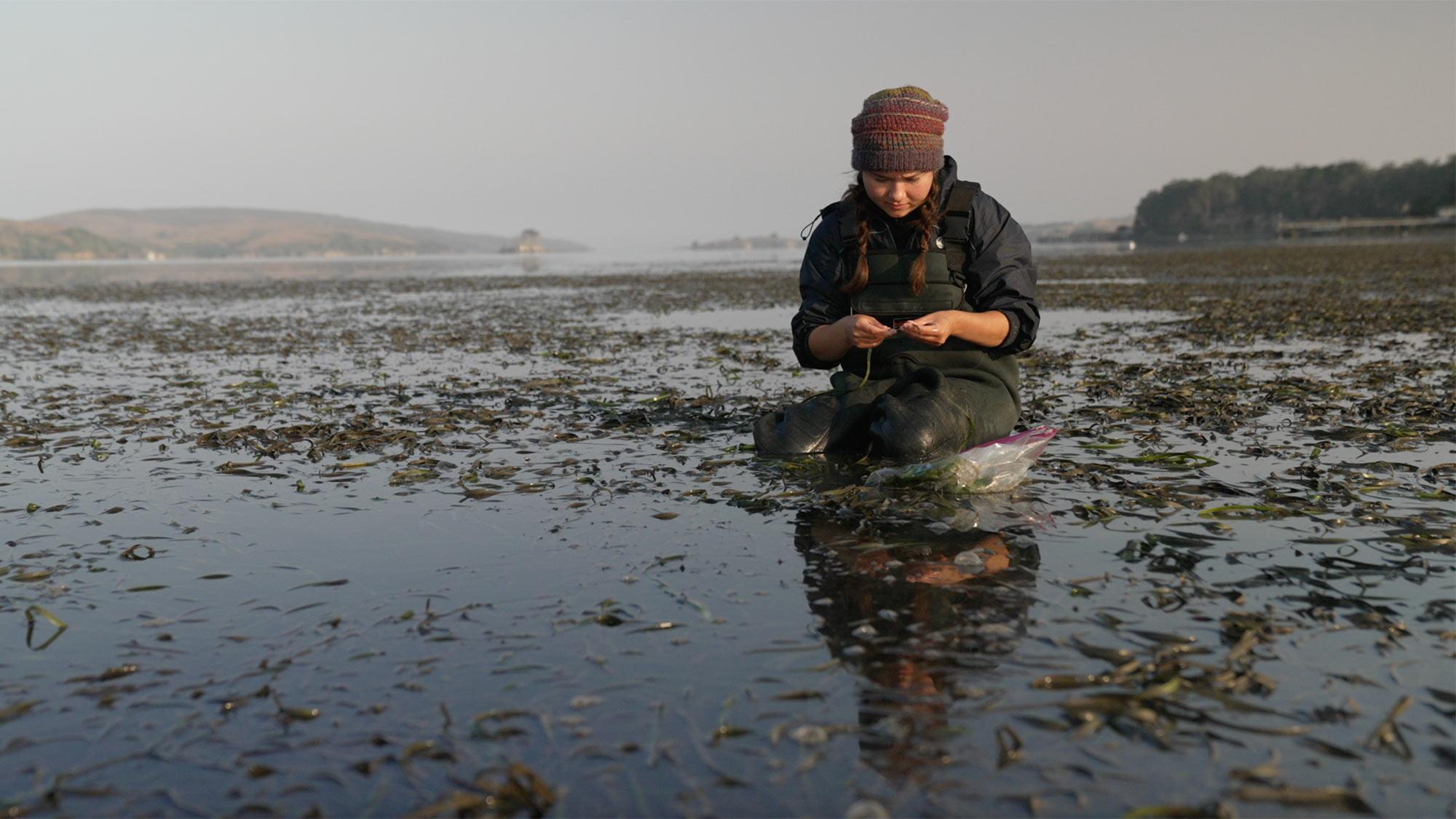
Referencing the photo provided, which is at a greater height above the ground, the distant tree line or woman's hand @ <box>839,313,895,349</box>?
the distant tree line

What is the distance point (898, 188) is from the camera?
588 cm

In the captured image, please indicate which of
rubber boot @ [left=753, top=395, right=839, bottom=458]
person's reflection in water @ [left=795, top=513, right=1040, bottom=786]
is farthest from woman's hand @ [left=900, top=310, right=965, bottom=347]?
person's reflection in water @ [left=795, top=513, right=1040, bottom=786]

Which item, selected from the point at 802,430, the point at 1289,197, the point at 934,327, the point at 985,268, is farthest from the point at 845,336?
the point at 1289,197

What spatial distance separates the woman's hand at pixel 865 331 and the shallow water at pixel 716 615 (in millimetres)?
871

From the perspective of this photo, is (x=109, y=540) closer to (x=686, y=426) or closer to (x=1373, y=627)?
(x=686, y=426)

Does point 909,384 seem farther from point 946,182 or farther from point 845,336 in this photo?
point 946,182

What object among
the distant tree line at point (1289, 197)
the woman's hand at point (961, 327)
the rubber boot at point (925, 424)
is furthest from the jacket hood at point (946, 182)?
the distant tree line at point (1289, 197)

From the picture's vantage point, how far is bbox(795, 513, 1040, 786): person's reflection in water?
Result: 9.42ft

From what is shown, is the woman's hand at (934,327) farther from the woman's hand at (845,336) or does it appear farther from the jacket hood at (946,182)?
the jacket hood at (946,182)

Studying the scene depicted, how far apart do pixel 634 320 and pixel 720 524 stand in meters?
16.7

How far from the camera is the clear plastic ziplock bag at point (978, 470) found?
18.7 ft

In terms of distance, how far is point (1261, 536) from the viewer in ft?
15.6

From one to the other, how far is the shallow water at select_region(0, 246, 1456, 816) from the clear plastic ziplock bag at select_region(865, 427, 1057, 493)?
0.54 feet

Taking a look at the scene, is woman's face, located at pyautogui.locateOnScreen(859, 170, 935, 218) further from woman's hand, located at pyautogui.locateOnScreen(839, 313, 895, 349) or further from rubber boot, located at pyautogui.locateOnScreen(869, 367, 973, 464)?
rubber boot, located at pyautogui.locateOnScreen(869, 367, 973, 464)
